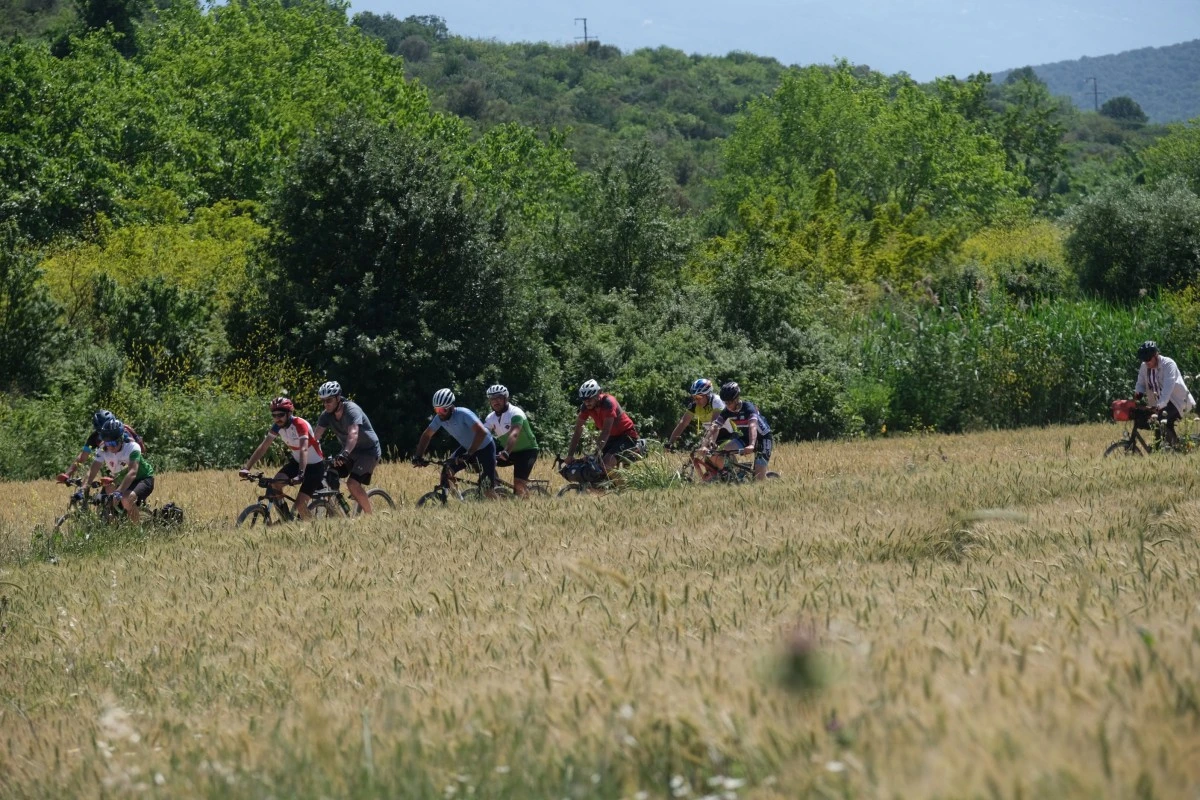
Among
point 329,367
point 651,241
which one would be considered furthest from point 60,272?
point 651,241

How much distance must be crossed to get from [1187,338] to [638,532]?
2696 cm

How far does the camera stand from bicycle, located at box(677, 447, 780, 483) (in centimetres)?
1791

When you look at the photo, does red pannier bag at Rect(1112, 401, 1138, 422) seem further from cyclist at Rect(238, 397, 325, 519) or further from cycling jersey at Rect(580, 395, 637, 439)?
cyclist at Rect(238, 397, 325, 519)

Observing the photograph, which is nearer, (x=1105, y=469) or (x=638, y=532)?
(x=638, y=532)

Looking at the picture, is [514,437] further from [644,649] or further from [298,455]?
[644,649]

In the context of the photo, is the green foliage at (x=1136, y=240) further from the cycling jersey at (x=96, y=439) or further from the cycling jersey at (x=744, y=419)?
the cycling jersey at (x=96, y=439)

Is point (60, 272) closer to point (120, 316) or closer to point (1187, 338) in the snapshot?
point (120, 316)

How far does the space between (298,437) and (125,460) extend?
90.6 inches

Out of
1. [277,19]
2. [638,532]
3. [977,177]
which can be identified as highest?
[277,19]

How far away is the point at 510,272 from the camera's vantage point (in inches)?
1342

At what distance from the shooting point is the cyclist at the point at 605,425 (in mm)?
18469

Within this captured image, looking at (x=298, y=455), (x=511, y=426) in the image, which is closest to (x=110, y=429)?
(x=298, y=455)

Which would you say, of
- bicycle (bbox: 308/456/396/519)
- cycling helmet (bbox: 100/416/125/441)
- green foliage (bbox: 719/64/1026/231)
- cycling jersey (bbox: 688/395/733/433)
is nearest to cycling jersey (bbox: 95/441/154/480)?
cycling helmet (bbox: 100/416/125/441)

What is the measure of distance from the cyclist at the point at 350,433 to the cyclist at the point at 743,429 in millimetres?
4387
